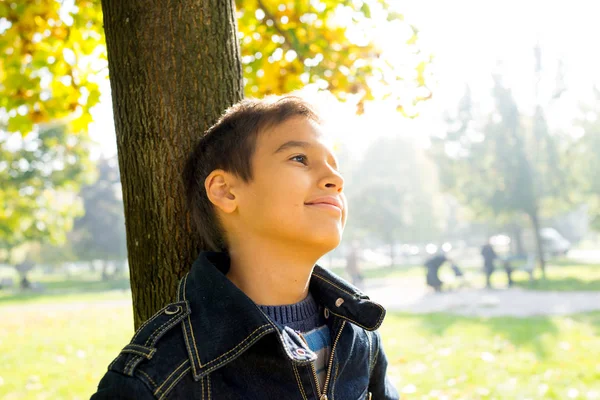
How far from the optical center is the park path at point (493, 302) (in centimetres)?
1118

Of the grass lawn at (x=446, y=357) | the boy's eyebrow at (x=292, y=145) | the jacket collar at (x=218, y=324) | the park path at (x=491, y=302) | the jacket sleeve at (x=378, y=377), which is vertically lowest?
the park path at (x=491, y=302)

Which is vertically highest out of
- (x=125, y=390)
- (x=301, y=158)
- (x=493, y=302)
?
(x=301, y=158)

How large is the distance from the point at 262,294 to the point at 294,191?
37cm

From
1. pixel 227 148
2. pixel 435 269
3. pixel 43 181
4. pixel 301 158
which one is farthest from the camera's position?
pixel 43 181

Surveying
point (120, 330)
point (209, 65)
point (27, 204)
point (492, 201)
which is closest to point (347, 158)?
point (492, 201)

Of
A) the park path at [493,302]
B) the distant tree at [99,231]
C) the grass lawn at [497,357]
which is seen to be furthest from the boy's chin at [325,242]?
the distant tree at [99,231]

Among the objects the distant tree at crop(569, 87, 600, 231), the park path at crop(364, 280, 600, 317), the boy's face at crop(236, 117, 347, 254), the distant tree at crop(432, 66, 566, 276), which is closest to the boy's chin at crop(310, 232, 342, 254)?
the boy's face at crop(236, 117, 347, 254)

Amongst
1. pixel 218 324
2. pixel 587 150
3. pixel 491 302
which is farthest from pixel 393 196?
pixel 218 324

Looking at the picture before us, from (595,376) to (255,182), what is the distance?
5.30 meters

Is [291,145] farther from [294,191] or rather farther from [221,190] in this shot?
[221,190]

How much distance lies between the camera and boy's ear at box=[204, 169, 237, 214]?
2025 millimetres

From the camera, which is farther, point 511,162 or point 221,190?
point 511,162

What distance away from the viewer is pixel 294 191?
1892 millimetres

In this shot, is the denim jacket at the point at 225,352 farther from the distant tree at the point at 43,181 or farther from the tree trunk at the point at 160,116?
the distant tree at the point at 43,181
